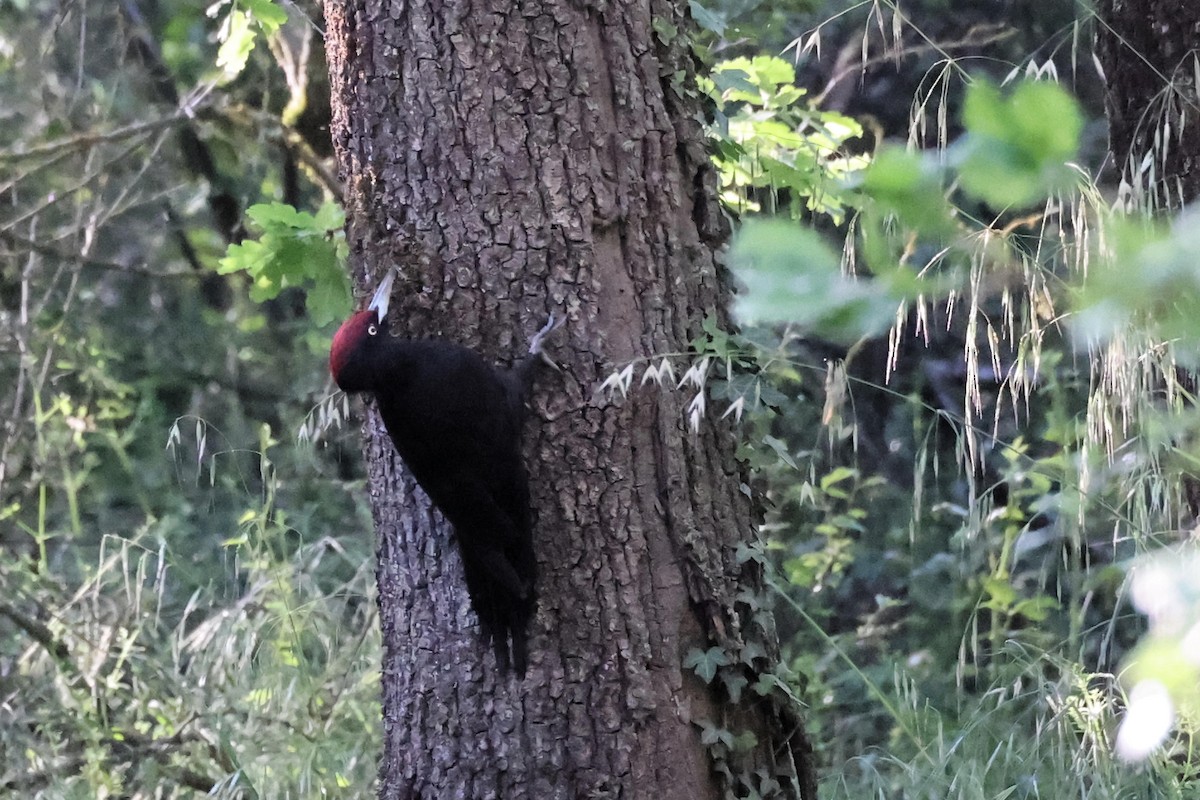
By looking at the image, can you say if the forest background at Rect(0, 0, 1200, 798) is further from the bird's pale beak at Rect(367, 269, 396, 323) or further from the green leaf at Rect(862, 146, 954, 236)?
the bird's pale beak at Rect(367, 269, 396, 323)

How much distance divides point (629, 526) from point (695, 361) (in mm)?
313

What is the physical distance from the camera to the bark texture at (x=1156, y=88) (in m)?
2.24

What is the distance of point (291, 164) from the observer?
15.8ft

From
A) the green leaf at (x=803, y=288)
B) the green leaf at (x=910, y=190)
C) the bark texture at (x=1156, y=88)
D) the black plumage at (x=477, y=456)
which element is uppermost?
the bark texture at (x=1156, y=88)

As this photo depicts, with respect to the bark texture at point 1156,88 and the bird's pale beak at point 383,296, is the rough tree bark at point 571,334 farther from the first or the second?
the bark texture at point 1156,88

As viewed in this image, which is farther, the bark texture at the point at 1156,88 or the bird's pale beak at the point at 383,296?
the bark texture at the point at 1156,88

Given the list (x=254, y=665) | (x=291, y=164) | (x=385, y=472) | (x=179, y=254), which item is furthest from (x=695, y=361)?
(x=179, y=254)

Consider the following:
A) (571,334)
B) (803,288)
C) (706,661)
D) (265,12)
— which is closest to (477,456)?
(571,334)

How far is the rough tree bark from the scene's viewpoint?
204cm

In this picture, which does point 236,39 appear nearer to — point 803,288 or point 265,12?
point 265,12

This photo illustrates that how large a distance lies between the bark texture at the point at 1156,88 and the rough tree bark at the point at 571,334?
→ 908 mm

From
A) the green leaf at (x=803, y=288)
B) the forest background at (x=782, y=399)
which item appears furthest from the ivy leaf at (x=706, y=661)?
the green leaf at (x=803, y=288)

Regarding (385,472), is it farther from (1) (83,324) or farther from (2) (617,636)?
(1) (83,324)

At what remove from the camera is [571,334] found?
205 centimetres
